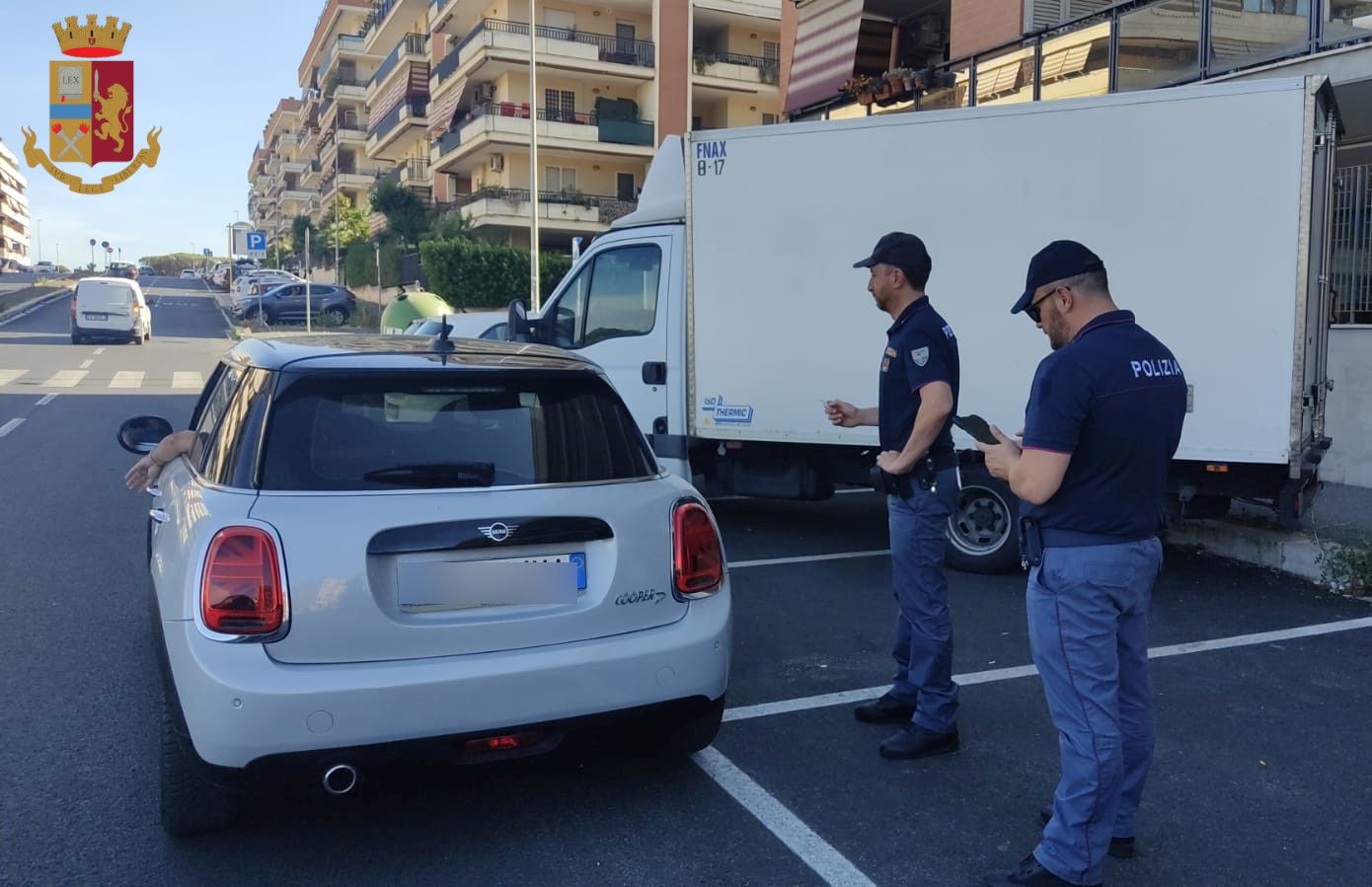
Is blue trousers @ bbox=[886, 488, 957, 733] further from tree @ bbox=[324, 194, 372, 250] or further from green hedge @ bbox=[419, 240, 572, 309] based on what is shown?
tree @ bbox=[324, 194, 372, 250]

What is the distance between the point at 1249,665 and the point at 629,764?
3.21 metres

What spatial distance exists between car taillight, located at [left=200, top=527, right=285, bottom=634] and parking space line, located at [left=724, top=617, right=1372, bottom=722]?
212 centimetres

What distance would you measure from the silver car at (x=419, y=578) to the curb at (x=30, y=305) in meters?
43.1

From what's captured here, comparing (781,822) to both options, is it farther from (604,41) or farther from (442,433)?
(604,41)

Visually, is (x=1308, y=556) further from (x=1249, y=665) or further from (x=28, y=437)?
(x=28, y=437)

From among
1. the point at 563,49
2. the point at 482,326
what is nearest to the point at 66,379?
the point at 482,326

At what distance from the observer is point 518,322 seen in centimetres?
834

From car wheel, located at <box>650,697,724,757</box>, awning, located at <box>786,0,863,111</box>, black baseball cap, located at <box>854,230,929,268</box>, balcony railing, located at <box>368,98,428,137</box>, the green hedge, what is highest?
balcony railing, located at <box>368,98,428,137</box>

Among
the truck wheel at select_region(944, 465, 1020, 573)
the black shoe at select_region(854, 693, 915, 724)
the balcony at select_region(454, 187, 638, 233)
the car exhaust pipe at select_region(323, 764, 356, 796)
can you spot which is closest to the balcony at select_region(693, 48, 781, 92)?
the balcony at select_region(454, 187, 638, 233)

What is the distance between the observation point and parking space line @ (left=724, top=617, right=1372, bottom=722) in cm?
470

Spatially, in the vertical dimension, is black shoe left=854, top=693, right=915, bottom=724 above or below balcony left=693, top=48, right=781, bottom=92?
below

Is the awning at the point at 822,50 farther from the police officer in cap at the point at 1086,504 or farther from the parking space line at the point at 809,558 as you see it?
the police officer in cap at the point at 1086,504

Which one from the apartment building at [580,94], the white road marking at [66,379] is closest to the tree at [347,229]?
the apartment building at [580,94]

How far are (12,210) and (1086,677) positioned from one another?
167 metres
